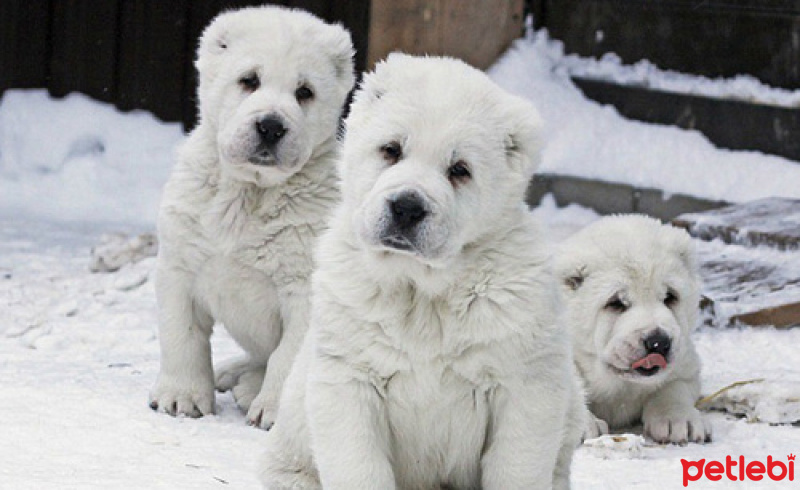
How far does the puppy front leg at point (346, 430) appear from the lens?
384 centimetres

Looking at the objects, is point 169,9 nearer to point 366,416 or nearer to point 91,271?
point 91,271

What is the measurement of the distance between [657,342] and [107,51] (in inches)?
265

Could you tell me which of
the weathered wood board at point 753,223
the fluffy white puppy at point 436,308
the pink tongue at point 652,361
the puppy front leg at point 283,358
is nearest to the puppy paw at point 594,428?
the pink tongue at point 652,361

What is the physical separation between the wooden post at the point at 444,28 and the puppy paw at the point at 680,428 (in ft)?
12.9

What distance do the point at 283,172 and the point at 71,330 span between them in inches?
75.4

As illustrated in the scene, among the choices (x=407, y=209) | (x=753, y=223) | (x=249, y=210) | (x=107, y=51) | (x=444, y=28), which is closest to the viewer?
(x=407, y=209)

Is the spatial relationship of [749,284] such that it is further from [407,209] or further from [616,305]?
[407,209]

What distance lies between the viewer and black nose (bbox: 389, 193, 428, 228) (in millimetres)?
3828

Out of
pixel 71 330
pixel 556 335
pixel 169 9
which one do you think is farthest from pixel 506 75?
pixel 556 335

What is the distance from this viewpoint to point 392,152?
4.03 metres

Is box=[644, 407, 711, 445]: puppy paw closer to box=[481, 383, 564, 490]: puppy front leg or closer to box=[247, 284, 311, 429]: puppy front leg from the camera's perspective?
box=[247, 284, 311, 429]: puppy front leg

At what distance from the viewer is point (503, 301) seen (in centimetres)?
399

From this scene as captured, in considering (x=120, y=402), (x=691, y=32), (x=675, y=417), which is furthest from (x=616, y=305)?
(x=691, y=32)

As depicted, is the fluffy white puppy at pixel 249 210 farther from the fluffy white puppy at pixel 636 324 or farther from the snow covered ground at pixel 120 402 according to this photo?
the fluffy white puppy at pixel 636 324
